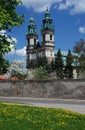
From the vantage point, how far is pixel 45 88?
129 feet

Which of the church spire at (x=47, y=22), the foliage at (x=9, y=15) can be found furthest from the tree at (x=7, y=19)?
the church spire at (x=47, y=22)

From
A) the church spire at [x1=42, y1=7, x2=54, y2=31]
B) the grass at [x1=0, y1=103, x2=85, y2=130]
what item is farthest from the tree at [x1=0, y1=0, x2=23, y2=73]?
the church spire at [x1=42, y1=7, x2=54, y2=31]

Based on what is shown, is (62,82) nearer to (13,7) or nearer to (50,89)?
(50,89)

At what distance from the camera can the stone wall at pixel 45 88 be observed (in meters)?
36.9

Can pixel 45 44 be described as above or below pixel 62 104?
above

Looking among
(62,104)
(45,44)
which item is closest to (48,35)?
(45,44)

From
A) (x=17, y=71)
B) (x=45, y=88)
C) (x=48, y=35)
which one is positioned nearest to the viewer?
(x=45, y=88)

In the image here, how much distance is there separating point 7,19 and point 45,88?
20382mm

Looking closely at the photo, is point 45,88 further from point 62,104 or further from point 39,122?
point 39,122

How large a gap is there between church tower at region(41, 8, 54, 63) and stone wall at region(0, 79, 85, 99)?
14363 cm

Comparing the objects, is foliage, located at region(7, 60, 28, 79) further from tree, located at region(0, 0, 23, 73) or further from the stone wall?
tree, located at region(0, 0, 23, 73)

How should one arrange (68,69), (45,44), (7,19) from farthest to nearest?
1. (45,44)
2. (68,69)
3. (7,19)

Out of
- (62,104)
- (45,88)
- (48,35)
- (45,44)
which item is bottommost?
(62,104)

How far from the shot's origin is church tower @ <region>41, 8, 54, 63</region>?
18775 centimetres
